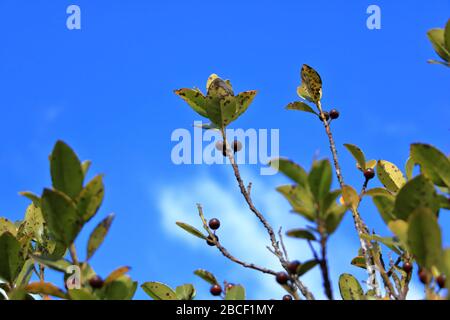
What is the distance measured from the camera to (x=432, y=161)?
1.92 meters

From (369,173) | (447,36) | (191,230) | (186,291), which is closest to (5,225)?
(191,230)

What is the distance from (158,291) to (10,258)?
56cm

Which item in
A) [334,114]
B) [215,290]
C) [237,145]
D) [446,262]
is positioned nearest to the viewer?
[446,262]

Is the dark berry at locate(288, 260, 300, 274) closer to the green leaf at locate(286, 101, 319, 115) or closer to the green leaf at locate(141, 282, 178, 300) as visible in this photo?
the green leaf at locate(141, 282, 178, 300)

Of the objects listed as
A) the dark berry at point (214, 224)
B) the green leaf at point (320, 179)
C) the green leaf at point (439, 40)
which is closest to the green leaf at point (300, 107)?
the dark berry at point (214, 224)

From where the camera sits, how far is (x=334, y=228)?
1.64 m

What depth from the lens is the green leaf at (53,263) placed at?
175cm

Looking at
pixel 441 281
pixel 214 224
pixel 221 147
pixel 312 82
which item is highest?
pixel 312 82

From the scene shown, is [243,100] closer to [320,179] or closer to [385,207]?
[385,207]

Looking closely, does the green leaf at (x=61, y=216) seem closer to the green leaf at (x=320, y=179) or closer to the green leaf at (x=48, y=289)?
the green leaf at (x=48, y=289)

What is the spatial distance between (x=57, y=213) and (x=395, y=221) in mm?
926
